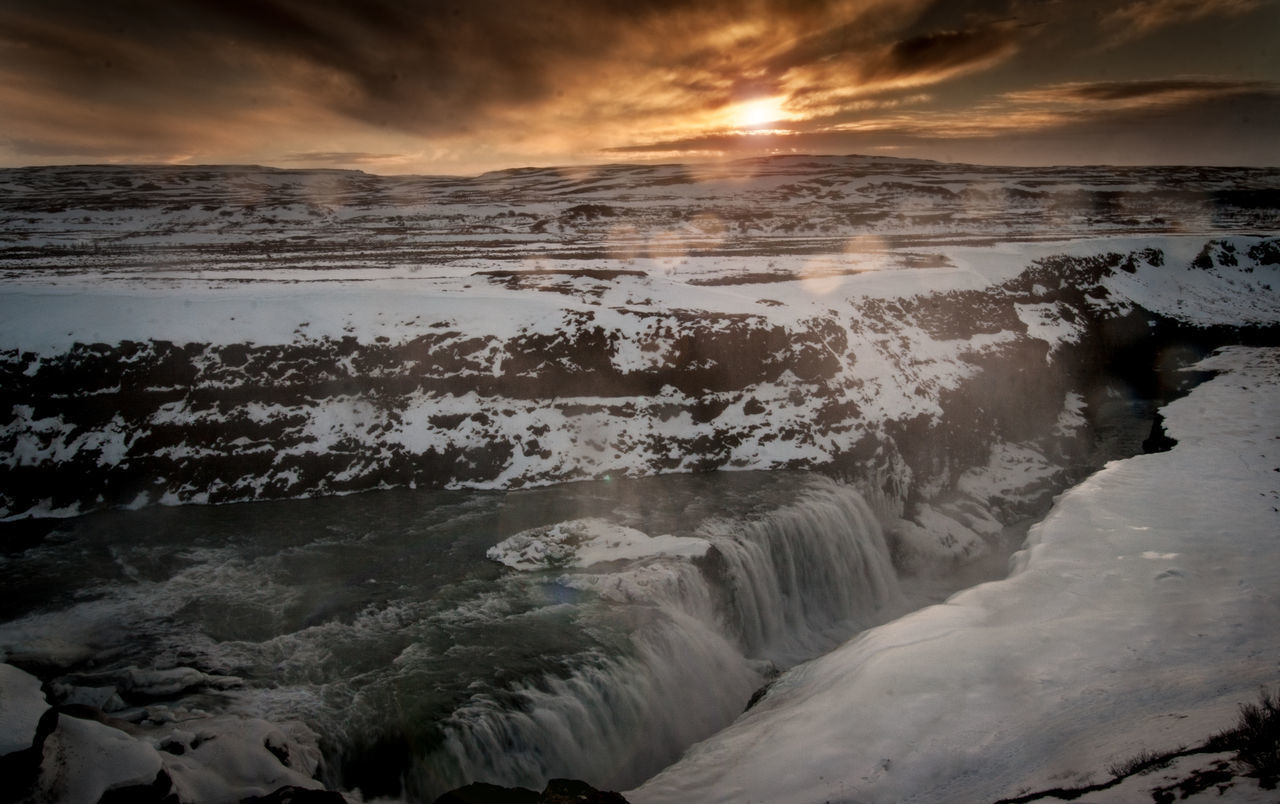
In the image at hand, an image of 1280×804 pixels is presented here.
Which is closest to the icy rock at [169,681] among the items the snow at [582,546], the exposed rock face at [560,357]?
the snow at [582,546]

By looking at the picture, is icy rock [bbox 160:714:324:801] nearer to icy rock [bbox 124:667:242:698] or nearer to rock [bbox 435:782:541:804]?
icy rock [bbox 124:667:242:698]

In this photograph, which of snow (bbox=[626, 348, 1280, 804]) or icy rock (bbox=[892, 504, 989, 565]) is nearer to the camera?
snow (bbox=[626, 348, 1280, 804])

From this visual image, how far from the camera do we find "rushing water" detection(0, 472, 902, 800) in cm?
1191

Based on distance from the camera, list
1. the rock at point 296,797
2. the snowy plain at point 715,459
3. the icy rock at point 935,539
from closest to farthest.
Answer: the rock at point 296,797
the snowy plain at point 715,459
the icy rock at point 935,539

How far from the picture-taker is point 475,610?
15.1 meters

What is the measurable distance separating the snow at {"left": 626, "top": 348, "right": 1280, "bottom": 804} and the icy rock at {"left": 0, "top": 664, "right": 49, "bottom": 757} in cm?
823

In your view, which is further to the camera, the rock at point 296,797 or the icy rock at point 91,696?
the icy rock at point 91,696

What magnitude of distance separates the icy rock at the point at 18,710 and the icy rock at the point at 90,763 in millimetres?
279

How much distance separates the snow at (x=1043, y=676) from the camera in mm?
8953

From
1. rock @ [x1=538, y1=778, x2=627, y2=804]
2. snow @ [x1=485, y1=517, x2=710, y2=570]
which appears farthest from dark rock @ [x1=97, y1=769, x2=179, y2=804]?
snow @ [x1=485, y1=517, x2=710, y2=570]

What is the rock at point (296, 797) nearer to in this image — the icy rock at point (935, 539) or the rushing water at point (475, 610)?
the rushing water at point (475, 610)

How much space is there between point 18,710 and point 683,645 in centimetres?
1115

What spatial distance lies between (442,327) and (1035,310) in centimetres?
3191

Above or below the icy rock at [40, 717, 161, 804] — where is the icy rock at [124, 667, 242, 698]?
below
